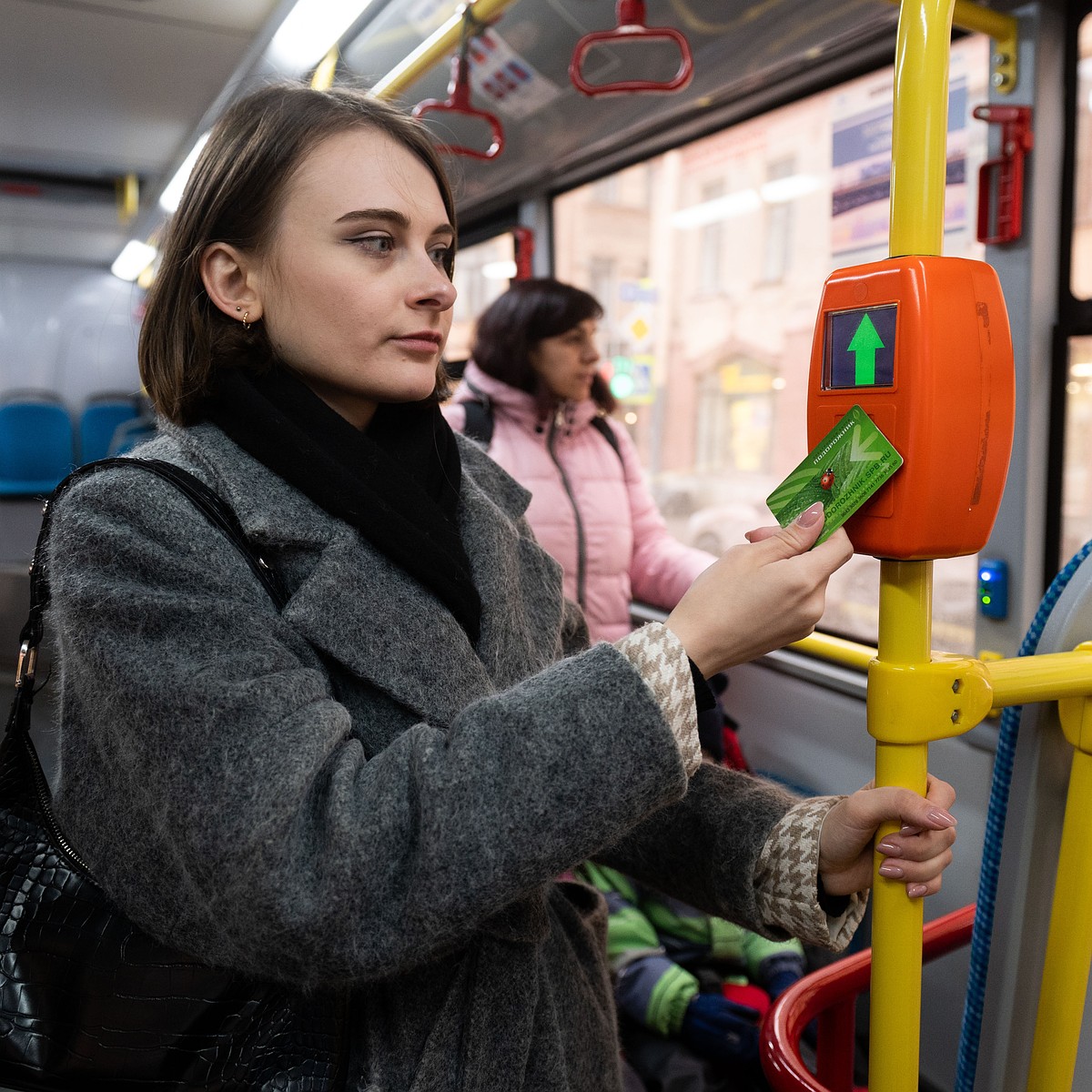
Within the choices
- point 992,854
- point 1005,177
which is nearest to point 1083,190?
point 1005,177

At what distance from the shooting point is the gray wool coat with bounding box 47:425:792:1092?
74 cm

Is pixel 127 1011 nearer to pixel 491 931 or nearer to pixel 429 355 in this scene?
pixel 491 931

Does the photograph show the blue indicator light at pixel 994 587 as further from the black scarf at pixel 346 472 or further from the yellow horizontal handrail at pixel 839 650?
the black scarf at pixel 346 472

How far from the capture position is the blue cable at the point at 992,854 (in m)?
0.92

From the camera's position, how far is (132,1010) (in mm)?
862

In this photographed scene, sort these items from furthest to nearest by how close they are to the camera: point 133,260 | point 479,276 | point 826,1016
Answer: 1. point 133,260
2. point 479,276
3. point 826,1016

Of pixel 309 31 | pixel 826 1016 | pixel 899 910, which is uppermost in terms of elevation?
pixel 309 31

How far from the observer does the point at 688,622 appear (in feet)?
2.63

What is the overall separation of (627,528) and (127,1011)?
7.61ft

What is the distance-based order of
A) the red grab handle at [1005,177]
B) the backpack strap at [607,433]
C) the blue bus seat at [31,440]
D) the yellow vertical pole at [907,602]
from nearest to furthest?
the yellow vertical pole at [907,602] → the red grab handle at [1005,177] → the backpack strap at [607,433] → the blue bus seat at [31,440]

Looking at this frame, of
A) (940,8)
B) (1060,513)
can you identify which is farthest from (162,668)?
(1060,513)

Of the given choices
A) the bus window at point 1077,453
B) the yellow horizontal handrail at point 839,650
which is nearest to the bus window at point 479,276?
the yellow horizontal handrail at point 839,650

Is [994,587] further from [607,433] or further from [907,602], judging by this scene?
[907,602]

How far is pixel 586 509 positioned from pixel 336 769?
2274mm
